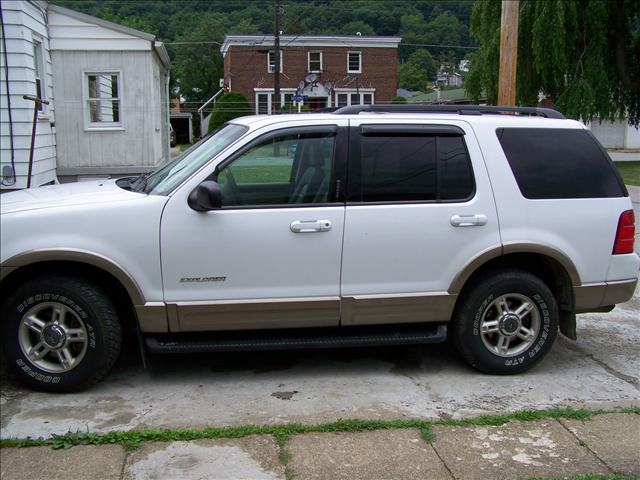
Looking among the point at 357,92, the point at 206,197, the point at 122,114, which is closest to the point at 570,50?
the point at 122,114

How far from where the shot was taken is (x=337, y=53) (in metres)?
54.1

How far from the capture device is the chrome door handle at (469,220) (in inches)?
191

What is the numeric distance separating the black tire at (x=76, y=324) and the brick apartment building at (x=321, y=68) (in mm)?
49591

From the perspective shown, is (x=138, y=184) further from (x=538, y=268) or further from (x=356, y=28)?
(x=356, y=28)

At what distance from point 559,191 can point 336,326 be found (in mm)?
1921

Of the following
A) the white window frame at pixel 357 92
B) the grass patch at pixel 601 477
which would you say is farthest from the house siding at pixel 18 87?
the white window frame at pixel 357 92

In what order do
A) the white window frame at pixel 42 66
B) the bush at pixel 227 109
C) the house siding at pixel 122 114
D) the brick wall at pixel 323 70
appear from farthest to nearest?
the brick wall at pixel 323 70 < the bush at pixel 227 109 < the house siding at pixel 122 114 < the white window frame at pixel 42 66

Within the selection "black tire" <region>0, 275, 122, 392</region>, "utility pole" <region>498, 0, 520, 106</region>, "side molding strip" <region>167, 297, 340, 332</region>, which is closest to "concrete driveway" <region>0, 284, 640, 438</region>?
"black tire" <region>0, 275, 122, 392</region>

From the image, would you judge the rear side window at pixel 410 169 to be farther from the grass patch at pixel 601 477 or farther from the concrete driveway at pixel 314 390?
the grass patch at pixel 601 477

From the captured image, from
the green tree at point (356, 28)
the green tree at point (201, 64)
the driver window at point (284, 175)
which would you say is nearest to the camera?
the driver window at point (284, 175)

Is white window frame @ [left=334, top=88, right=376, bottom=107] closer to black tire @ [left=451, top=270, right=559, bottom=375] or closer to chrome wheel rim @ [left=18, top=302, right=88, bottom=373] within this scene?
black tire @ [left=451, top=270, right=559, bottom=375]

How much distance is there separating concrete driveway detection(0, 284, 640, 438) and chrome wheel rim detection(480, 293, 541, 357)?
244mm

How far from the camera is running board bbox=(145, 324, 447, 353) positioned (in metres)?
→ 4.65

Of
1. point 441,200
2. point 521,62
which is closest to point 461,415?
point 441,200
